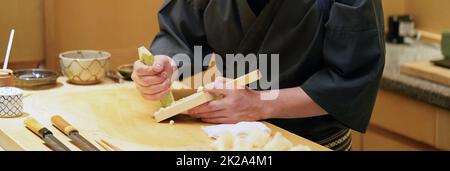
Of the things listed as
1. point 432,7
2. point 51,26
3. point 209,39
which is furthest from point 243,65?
point 432,7

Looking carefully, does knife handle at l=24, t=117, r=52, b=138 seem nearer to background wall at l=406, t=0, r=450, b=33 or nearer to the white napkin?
the white napkin

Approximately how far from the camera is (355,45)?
155cm

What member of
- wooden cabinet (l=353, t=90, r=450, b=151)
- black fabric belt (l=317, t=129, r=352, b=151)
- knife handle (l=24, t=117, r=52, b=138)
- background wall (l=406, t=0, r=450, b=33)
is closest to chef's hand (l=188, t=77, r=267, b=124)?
black fabric belt (l=317, t=129, r=352, b=151)

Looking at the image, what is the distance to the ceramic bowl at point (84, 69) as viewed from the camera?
203 cm

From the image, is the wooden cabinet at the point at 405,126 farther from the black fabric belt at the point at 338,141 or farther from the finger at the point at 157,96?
the finger at the point at 157,96

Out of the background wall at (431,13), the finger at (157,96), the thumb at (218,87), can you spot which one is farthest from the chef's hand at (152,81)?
the background wall at (431,13)

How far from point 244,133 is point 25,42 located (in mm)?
1149

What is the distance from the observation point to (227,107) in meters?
1.56

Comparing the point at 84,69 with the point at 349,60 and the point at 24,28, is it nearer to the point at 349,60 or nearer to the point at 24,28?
the point at 24,28

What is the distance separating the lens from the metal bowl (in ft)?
6.34

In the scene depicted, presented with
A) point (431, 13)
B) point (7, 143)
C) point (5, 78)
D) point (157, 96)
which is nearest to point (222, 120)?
point (157, 96)

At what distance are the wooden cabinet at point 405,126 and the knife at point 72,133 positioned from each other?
1.24 m

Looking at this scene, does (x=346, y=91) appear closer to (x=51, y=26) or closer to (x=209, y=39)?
(x=209, y=39)

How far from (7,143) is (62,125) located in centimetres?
11
